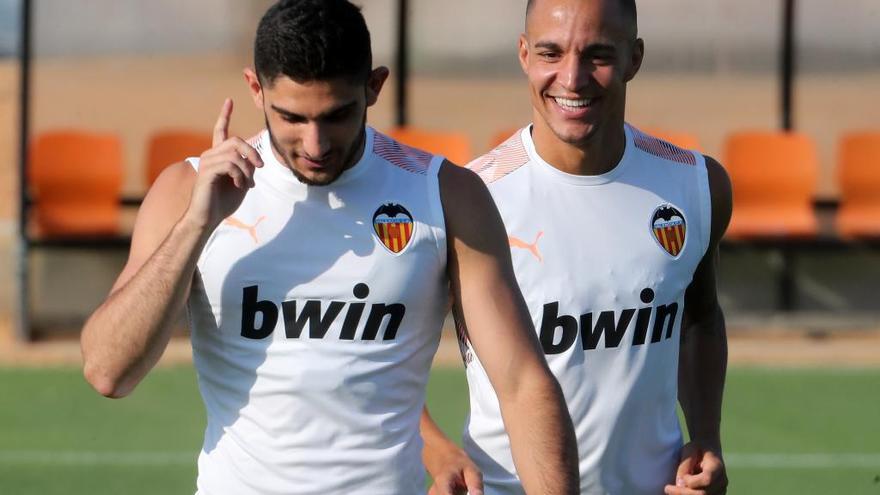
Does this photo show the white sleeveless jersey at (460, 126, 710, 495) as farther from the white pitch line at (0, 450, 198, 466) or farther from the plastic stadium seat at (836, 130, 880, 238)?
the plastic stadium seat at (836, 130, 880, 238)

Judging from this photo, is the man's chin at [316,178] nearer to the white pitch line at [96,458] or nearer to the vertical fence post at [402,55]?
the white pitch line at [96,458]

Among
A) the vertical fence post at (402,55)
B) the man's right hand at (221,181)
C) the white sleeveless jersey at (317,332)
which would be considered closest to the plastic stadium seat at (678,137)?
the vertical fence post at (402,55)

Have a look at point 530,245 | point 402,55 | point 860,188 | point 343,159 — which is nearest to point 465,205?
point 343,159

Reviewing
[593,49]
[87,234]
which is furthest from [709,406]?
[87,234]

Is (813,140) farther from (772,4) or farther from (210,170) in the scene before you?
(210,170)

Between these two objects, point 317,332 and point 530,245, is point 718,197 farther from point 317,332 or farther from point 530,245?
point 317,332

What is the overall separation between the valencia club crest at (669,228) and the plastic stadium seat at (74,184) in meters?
9.58

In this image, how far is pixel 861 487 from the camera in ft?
27.3

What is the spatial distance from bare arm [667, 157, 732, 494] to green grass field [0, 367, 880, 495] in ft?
13.4

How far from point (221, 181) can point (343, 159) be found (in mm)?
278

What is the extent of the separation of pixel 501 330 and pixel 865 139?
11.3 metres

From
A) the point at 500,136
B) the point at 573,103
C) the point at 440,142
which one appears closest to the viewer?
the point at 573,103

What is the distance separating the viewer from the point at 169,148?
521 inches

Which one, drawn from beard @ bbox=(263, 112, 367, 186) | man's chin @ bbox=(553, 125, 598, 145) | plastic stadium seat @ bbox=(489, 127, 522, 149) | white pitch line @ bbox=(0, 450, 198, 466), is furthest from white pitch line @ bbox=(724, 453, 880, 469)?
beard @ bbox=(263, 112, 367, 186)
